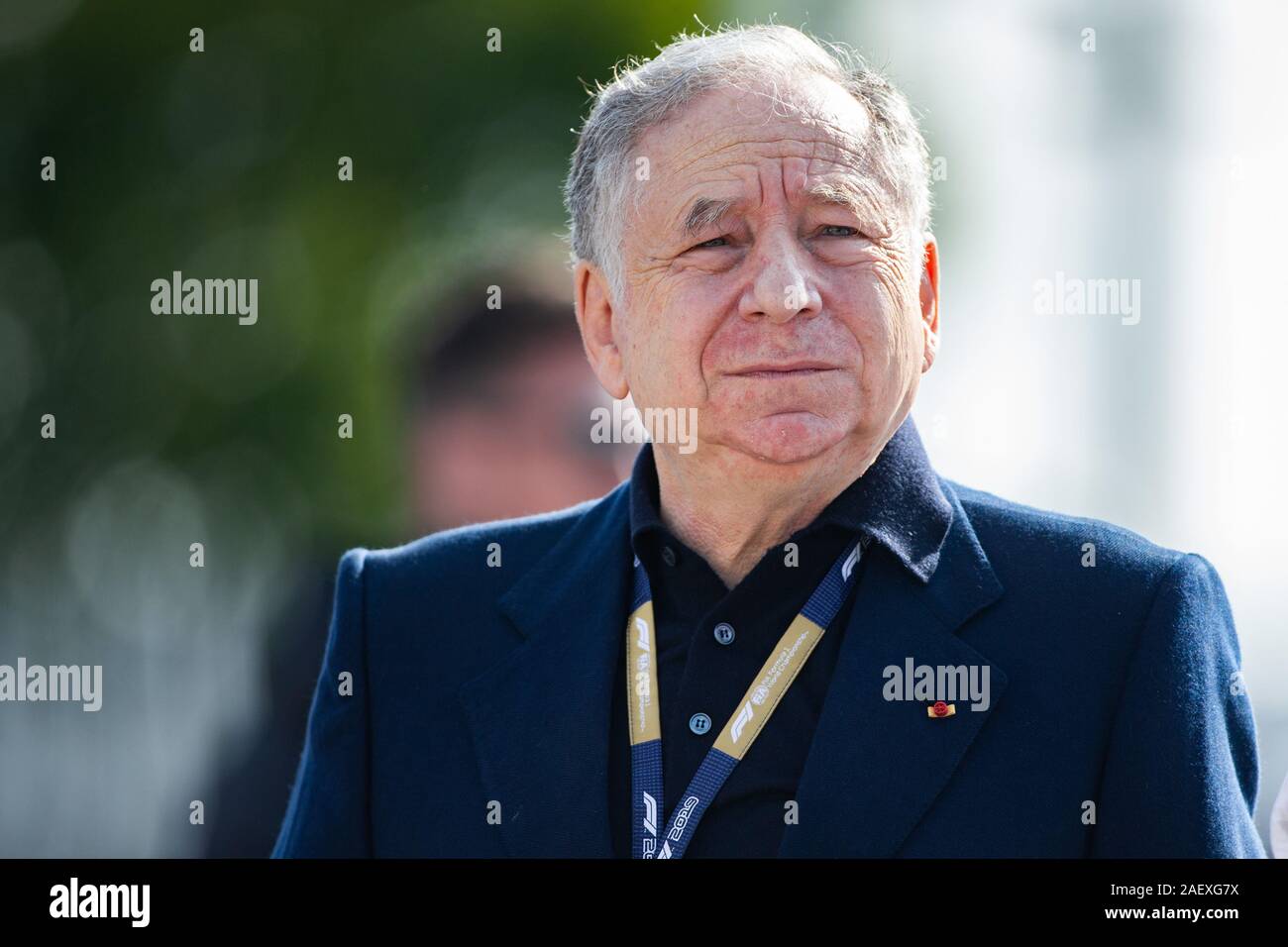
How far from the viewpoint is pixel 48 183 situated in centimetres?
665

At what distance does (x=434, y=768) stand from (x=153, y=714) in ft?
10.2

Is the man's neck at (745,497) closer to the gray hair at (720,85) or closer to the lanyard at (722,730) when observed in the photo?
the lanyard at (722,730)

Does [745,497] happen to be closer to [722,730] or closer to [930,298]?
[722,730]

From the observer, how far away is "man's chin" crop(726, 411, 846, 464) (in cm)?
295

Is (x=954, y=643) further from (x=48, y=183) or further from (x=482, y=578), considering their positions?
(x=48, y=183)

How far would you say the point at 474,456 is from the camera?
4867mm

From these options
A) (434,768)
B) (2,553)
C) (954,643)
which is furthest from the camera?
(2,553)

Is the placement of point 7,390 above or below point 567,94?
below

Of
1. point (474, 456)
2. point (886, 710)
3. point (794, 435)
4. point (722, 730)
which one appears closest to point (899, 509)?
point (794, 435)

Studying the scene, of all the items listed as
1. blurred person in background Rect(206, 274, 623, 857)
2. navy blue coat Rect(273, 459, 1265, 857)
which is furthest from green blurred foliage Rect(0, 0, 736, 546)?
navy blue coat Rect(273, 459, 1265, 857)

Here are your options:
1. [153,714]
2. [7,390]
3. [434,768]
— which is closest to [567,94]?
[7,390]

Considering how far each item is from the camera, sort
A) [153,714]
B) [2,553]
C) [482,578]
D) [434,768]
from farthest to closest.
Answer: [2,553] → [153,714] → [482,578] → [434,768]
